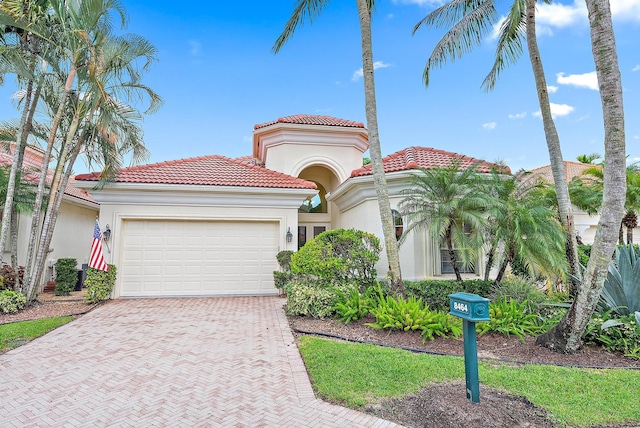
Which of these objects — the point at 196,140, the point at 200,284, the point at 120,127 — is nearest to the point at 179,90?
the point at 196,140

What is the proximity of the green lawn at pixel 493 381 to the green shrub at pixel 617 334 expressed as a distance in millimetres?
892

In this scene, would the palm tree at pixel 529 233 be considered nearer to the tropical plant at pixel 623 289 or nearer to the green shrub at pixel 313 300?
the tropical plant at pixel 623 289

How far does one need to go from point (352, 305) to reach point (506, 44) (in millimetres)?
9595

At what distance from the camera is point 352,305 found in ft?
27.2

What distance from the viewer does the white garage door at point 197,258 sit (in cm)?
1195

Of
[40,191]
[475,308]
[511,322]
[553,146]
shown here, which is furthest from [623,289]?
[40,191]

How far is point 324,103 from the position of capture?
18.6 m

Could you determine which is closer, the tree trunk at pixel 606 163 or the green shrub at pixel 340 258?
the tree trunk at pixel 606 163

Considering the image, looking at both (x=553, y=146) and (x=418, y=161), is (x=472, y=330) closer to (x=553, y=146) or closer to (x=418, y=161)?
(x=553, y=146)

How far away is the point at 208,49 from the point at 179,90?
2285mm

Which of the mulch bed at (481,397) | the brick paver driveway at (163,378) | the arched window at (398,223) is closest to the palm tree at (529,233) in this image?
the mulch bed at (481,397)

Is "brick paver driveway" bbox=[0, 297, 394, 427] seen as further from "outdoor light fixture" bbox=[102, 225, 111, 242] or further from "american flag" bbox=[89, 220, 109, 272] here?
"outdoor light fixture" bbox=[102, 225, 111, 242]

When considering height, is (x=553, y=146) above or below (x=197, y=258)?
above

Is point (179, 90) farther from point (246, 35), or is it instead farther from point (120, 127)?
point (120, 127)
